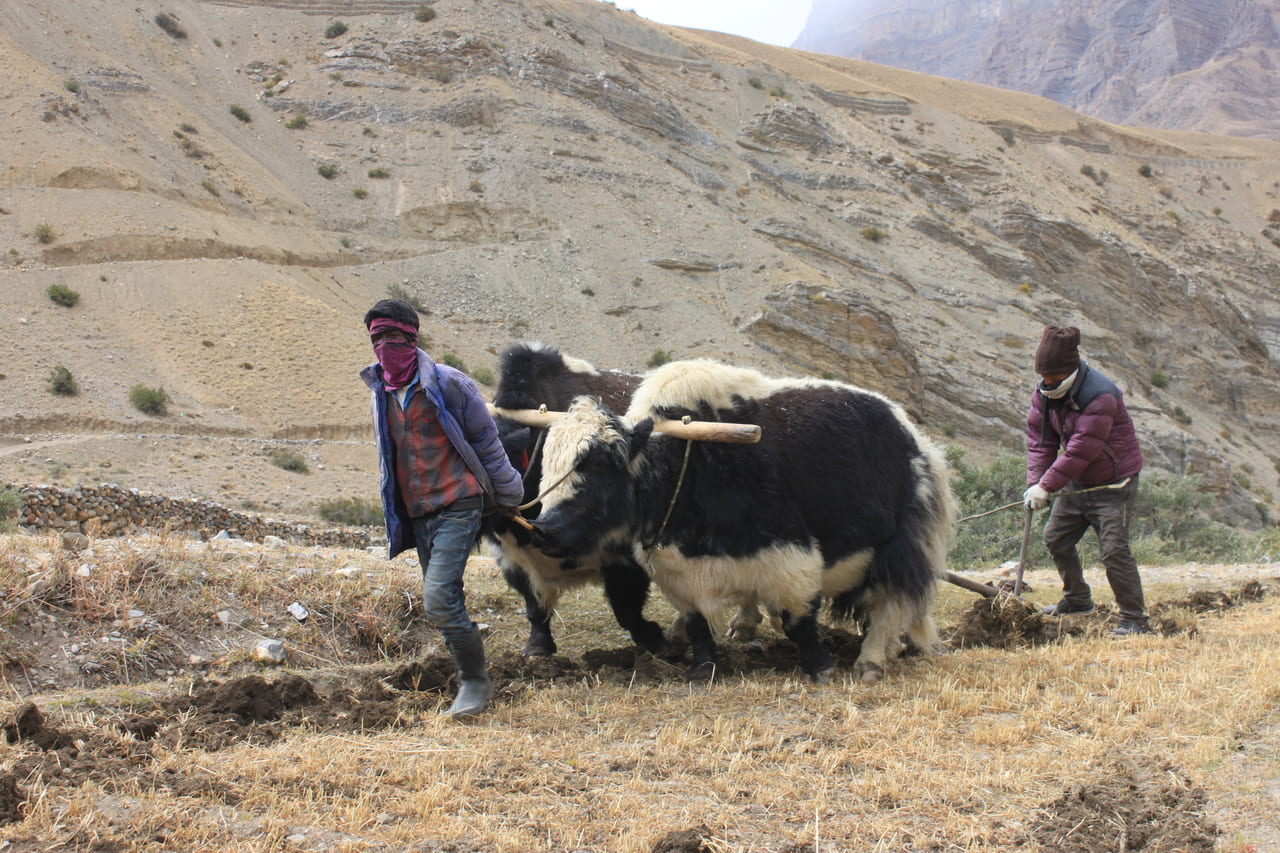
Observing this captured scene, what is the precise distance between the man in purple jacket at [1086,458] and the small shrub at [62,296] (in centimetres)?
2728

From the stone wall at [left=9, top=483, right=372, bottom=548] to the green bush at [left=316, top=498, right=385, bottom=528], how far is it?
3642mm

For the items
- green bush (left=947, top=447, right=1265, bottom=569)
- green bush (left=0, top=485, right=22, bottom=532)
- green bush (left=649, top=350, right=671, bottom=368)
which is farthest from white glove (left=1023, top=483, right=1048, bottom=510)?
green bush (left=649, top=350, right=671, bottom=368)

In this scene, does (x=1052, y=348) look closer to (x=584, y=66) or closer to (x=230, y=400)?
(x=230, y=400)

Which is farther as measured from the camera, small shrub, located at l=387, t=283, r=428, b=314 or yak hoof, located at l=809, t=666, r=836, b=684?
small shrub, located at l=387, t=283, r=428, b=314

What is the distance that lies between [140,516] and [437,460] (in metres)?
10.3

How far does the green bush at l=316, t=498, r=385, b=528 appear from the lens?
18.3m

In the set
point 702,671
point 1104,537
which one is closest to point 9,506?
point 702,671

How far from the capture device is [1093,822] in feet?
10.7

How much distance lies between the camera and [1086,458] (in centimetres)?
650

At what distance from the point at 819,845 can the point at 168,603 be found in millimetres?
4493

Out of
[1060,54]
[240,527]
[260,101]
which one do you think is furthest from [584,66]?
[1060,54]

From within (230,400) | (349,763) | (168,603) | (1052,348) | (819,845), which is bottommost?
(230,400)

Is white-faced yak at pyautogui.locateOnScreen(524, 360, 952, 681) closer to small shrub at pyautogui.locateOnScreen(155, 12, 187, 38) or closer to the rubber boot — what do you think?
the rubber boot

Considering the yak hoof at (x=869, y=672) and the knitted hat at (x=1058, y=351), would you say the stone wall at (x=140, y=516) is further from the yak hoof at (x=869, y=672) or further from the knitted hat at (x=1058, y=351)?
the knitted hat at (x=1058, y=351)
